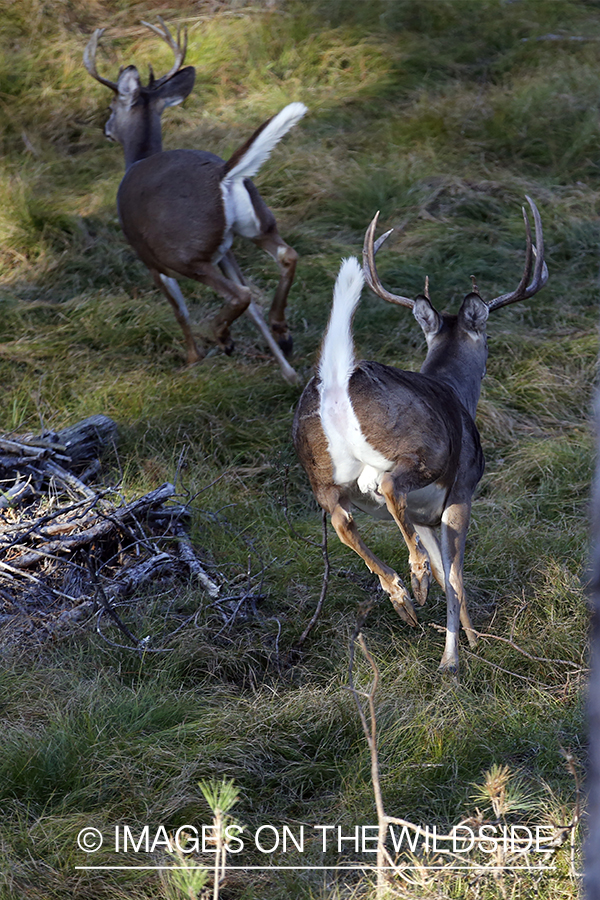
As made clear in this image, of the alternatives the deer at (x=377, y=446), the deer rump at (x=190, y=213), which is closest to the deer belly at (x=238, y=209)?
the deer rump at (x=190, y=213)

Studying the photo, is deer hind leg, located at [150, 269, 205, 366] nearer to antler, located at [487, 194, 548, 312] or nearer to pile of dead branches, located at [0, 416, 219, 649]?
pile of dead branches, located at [0, 416, 219, 649]

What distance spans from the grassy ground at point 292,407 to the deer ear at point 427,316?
2.75 ft

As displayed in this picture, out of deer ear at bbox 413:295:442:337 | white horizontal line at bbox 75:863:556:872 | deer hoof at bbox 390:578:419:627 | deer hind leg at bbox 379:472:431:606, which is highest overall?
deer ear at bbox 413:295:442:337

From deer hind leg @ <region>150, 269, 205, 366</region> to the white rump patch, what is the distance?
2.90 m

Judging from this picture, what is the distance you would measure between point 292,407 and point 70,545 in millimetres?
1840

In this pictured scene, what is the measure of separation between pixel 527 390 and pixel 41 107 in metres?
5.15

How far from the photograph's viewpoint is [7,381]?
18.1 feet

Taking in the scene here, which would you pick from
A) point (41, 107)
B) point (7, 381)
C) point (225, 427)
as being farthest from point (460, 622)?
point (41, 107)

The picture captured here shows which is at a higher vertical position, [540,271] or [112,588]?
[540,271]

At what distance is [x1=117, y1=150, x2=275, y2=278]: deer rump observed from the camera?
5.41 m

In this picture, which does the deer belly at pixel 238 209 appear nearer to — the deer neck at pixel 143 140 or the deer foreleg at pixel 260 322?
the deer foreleg at pixel 260 322

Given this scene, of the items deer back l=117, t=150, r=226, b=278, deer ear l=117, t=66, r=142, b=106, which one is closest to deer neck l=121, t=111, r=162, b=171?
deer ear l=117, t=66, r=142, b=106

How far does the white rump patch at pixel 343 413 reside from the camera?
9.38 feet

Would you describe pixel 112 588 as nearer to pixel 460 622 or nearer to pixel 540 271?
pixel 460 622
